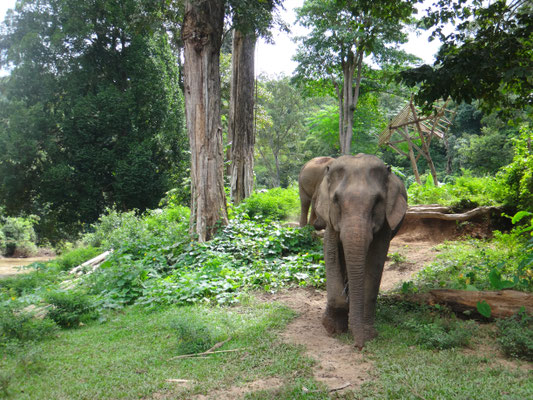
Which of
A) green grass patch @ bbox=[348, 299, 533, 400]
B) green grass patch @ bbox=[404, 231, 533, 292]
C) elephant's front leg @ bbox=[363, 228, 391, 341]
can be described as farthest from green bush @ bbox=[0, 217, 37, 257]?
green grass patch @ bbox=[348, 299, 533, 400]

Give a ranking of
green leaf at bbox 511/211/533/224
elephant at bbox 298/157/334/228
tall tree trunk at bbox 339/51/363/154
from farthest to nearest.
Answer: tall tree trunk at bbox 339/51/363/154, elephant at bbox 298/157/334/228, green leaf at bbox 511/211/533/224

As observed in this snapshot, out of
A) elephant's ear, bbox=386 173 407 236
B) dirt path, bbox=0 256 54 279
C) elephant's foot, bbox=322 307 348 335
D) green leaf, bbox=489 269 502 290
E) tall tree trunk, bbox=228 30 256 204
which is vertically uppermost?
tall tree trunk, bbox=228 30 256 204

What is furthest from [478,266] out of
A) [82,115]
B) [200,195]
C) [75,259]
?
[82,115]

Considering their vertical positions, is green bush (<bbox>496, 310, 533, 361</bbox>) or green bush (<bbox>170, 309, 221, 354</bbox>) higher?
green bush (<bbox>496, 310, 533, 361</bbox>)

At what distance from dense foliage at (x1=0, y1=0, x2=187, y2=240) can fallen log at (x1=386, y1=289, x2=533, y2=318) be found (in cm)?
2195

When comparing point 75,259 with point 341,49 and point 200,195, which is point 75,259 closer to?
point 200,195

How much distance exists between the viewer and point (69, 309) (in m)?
6.95

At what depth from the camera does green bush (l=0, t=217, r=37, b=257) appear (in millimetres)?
30406

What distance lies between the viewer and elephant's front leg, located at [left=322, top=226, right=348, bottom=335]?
217 inches

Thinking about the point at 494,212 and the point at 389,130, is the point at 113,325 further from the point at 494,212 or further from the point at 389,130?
the point at 389,130

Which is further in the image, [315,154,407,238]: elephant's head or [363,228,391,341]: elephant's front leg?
[363,228,391,341]: elephant's front leg

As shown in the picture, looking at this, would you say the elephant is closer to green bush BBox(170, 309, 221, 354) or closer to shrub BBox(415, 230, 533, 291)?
shrub BBox(415, 230, 533, 291)

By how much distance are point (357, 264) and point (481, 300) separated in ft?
6.82

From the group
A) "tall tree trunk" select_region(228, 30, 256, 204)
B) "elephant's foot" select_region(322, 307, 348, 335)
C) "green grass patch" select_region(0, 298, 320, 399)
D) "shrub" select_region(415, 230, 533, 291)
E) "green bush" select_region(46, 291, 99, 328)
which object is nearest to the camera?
"green grass patch" select_region(0, 298, 320, 399)
